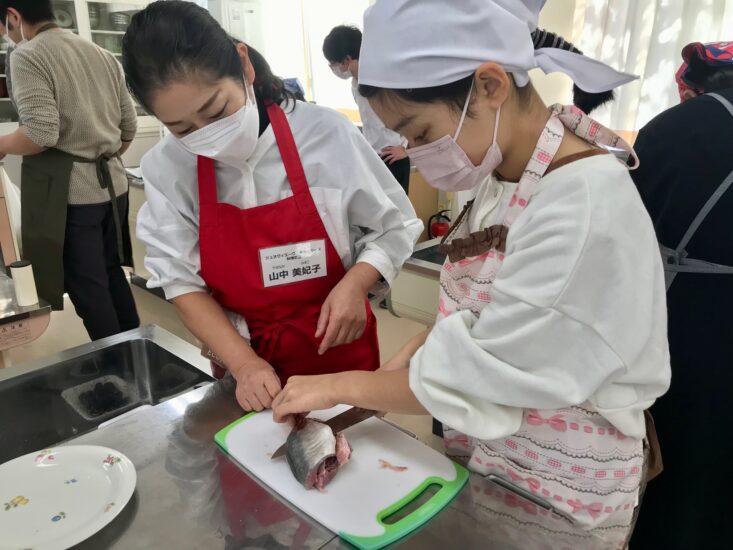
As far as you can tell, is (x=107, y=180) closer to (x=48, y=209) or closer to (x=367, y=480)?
(x=48, y=209)

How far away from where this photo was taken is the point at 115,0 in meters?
4.06

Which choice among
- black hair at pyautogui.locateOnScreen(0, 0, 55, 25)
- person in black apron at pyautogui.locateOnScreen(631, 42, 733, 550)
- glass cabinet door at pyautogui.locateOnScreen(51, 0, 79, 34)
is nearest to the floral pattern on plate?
person in black apron at pyautogui.locateOnScreen(631, 42, 733, 550)

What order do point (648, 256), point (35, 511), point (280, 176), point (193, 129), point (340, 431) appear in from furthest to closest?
1. point (280, 176)
2. point (193, 129)
3. point (340, 431)
4. point (35, 511)
5. point (648, 256)

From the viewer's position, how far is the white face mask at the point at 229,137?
1.00 m

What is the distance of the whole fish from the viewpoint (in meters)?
0.78

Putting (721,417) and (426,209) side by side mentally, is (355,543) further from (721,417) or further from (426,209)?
(426,209)

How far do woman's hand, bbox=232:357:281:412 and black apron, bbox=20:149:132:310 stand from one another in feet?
5.26

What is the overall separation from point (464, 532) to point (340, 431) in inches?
10.0

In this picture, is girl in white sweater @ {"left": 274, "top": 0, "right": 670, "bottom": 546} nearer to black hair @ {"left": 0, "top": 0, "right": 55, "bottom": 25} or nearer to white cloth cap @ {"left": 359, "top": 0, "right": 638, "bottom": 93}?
white cloth cap @ {"left": 359, "top": 0, "right": 638, "bottom": 93}

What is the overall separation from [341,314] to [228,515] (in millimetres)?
433

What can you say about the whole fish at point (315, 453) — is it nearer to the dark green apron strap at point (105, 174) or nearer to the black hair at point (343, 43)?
the dark green apron strap at point (105, 174)

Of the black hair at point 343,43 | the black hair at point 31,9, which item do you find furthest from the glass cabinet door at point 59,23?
the black hair at point 31,9

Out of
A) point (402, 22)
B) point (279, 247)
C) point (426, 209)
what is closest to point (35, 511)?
point (279, 247)

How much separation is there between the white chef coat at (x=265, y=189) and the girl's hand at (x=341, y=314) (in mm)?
86
